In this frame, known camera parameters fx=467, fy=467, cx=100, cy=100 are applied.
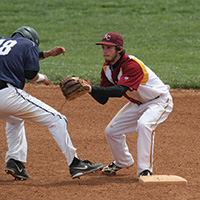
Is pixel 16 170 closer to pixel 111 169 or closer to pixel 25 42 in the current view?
pixel 111 169

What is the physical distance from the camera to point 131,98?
276 inches

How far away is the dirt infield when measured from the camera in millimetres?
6043

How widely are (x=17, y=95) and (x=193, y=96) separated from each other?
6.44m

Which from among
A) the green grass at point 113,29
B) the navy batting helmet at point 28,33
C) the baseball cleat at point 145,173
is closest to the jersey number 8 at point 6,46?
the navy batting helmet at point 28,33

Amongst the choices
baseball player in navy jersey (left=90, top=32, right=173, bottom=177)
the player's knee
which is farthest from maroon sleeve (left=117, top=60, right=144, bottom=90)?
the player's knee

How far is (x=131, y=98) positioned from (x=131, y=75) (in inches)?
23.1

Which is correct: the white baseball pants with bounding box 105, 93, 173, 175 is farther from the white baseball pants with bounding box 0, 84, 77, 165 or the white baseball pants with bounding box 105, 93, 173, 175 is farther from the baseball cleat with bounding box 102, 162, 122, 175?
the white baseball pants with bounding box 0, 84, 77, 165

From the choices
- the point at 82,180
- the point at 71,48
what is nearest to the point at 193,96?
the point at 82,180

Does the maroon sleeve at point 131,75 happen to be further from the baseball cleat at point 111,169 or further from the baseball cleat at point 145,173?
the baseball cleat at point 111,169

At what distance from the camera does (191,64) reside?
15.2m

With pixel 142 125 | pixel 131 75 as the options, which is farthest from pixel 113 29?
pixel 142 125

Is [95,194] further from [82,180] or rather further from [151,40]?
[151,40]

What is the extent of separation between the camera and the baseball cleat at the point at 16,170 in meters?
6.60

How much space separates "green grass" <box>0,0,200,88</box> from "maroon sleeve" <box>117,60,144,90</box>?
5.99 m
